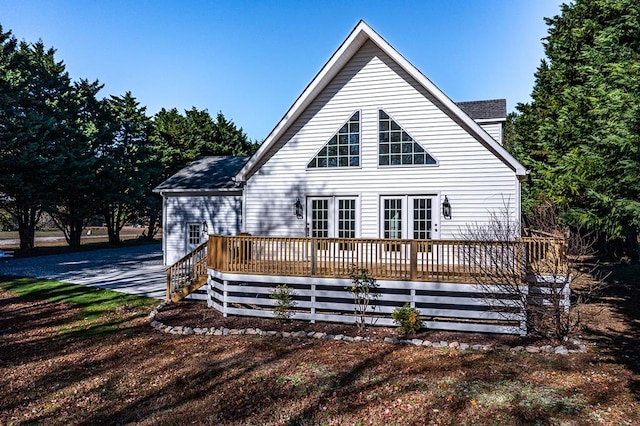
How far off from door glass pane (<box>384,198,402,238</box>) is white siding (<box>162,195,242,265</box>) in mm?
8353

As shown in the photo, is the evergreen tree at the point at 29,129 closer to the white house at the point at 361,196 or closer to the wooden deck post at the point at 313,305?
the white house at the point at 361,196

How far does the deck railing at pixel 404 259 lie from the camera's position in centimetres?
858

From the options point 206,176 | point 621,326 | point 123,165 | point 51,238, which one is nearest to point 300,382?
point 621,326

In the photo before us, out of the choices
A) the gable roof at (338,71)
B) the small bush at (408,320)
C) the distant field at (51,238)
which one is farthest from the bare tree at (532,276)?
the distant field at (51,238)

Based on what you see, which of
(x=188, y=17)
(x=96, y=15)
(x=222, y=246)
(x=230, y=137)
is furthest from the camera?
(x=230, y=137)

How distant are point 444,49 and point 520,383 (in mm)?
14289

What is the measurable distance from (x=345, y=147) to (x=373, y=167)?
1.16 m

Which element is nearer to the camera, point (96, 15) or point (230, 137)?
point (96, 15)

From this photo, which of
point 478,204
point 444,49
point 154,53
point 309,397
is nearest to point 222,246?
point 309,397

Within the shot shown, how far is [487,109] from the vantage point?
604 inches

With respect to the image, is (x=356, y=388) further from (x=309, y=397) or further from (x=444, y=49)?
(x=444, y=49)

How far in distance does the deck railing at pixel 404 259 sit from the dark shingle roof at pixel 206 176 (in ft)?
25.9

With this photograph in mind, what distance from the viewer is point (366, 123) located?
12.6 meters

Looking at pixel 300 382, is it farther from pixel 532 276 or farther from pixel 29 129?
pixel 29 129
